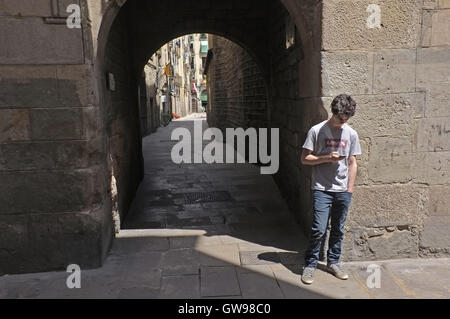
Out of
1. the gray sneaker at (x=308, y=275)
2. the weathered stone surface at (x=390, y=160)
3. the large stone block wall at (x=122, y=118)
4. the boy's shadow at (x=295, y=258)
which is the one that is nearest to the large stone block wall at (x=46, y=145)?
the large stone block wall at (x=122, y=118)

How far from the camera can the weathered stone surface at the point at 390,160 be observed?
3.42 meters

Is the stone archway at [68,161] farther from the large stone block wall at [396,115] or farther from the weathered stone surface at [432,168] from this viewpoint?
the weathered stone surface at [432,168]

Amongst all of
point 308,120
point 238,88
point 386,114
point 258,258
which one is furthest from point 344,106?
point 238,88

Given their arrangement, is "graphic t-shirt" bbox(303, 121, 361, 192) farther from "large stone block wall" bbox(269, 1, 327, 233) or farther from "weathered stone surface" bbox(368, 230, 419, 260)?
"weathered stone surface" bbox(368, 230, 419, 260)

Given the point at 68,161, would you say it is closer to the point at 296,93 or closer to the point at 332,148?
the point at 332,148

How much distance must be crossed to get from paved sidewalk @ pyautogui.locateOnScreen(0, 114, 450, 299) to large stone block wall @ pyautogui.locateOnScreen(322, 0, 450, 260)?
12.2 inches

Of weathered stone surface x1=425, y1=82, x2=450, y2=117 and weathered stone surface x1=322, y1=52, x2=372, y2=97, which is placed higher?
weathered stone surface x1=322, y1=52, x2=372, y2=97

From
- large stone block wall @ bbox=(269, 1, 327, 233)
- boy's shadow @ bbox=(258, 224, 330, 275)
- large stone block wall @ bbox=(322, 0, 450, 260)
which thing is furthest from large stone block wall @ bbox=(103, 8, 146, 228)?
large stone block wall @ bbox=(322, 0, 450, 260)

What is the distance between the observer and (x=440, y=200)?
3.57 metres

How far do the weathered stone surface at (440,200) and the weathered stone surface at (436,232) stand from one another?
6 cm

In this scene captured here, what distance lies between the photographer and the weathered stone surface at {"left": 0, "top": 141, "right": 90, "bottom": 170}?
3.22 meters

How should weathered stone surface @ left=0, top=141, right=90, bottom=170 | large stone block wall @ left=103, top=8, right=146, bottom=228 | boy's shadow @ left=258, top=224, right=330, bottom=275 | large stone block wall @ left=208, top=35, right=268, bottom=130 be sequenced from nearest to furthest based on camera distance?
weathered stone surface @ left=0, top=141, right=90, bottom=170, boy's shadow @ left=258, top=224, right=330, bottom=275, large stone block wall @ left=103, top=8, right=146, bottom=228, large stone block wall @ left=208, top=35, right=268, bottom=130

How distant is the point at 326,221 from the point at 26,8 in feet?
10.2

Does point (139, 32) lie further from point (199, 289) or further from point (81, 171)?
point (199, 289)
